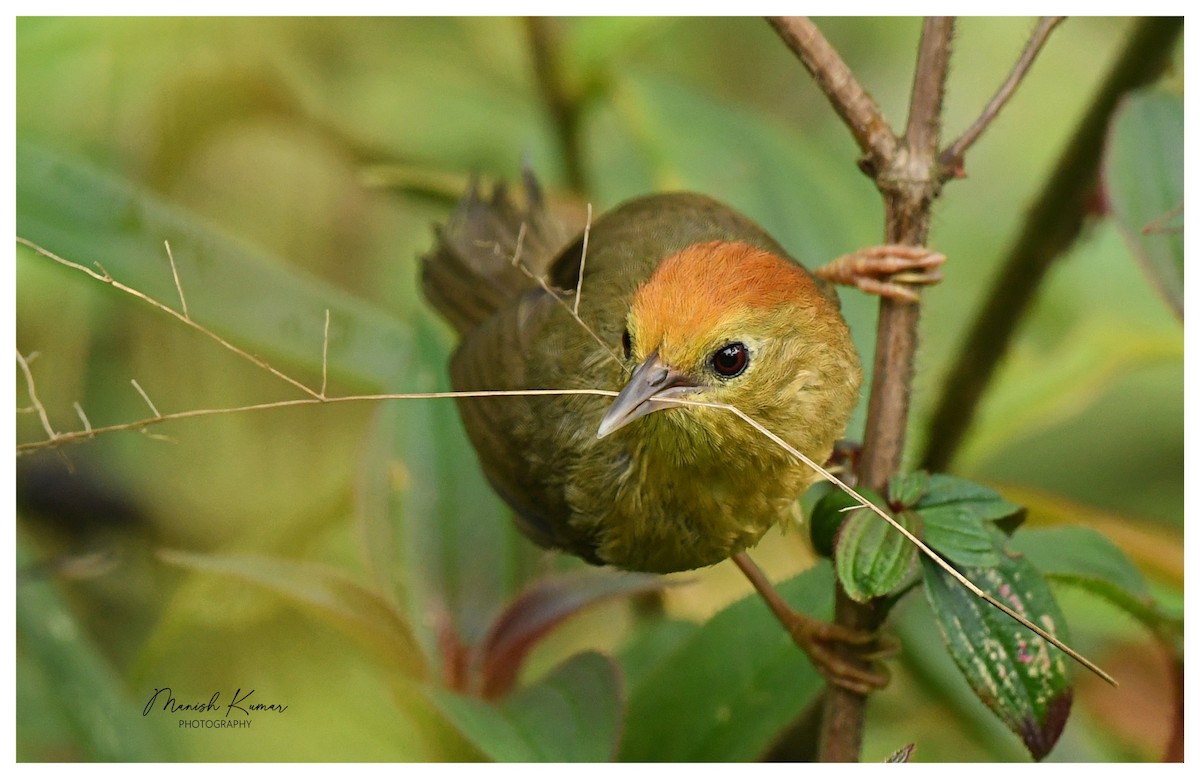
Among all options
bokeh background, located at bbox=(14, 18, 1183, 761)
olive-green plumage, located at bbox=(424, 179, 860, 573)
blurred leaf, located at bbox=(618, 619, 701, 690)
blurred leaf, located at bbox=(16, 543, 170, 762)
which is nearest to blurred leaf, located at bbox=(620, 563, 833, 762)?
bokeh background, located at bbox=(14, 18, 1183, 761)

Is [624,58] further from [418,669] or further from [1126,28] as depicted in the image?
[418,669]

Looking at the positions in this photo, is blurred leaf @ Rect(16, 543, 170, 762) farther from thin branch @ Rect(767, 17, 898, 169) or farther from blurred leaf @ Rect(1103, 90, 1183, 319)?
blurred leaf @ Rect(1103, 90, 1183, 319)

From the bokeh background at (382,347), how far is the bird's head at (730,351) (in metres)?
0.16

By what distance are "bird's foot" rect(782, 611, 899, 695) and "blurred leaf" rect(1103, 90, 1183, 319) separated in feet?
2.06

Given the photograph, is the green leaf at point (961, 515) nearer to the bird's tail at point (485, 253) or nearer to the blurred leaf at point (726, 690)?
the blurred leaf at point (726, 690)

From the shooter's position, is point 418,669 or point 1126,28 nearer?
point 418,669

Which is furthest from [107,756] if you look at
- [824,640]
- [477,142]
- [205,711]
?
[477,142]

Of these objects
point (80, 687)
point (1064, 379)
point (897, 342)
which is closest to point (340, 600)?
point (80, 687)

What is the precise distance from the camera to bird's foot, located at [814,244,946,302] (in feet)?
4.82

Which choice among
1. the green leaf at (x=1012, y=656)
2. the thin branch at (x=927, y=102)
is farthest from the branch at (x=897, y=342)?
the green leaf at (x=1012, y=656)

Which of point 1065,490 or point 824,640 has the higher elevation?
point 1065,490

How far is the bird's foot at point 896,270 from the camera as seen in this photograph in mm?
1470

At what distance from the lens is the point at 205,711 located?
1.72 m
